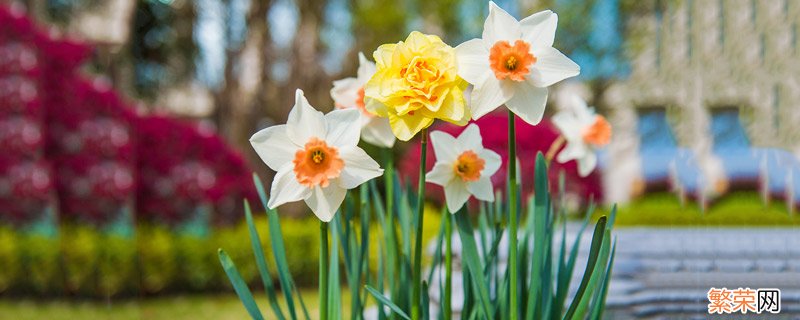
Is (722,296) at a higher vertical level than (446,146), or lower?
lower

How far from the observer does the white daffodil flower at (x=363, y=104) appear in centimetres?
85

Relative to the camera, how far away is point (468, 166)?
76 centimetres

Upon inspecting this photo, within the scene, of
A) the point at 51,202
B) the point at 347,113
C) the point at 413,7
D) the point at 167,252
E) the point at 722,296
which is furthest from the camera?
the point at 413,7

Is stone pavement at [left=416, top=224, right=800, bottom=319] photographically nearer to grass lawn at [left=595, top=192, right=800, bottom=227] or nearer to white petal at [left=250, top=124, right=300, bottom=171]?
grass lawn at [left=595, top=192, right=800, bottom=227]

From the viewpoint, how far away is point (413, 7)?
6.22 metres

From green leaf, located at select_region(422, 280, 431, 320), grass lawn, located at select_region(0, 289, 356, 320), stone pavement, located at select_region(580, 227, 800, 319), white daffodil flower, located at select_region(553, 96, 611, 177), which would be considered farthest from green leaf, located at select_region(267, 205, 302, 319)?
grass lawn, located at select_region(0, 289, 356, 320)

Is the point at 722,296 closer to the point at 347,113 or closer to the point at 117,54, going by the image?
the point at 347,113

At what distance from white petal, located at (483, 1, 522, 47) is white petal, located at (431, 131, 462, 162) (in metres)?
0.13

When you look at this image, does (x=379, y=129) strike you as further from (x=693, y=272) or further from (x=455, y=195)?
(x=693, y=272)

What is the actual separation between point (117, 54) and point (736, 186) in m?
3.75

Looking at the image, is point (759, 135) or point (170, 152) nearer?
point (170, 152)

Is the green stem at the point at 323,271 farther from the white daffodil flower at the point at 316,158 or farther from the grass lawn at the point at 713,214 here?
the grass lawn at the point at 713,214

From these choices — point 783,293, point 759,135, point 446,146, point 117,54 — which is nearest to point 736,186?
point 759,135

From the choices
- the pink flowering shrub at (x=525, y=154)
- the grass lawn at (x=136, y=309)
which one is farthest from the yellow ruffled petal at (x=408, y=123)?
the pink flowering shrub at (x=525, y=154)
